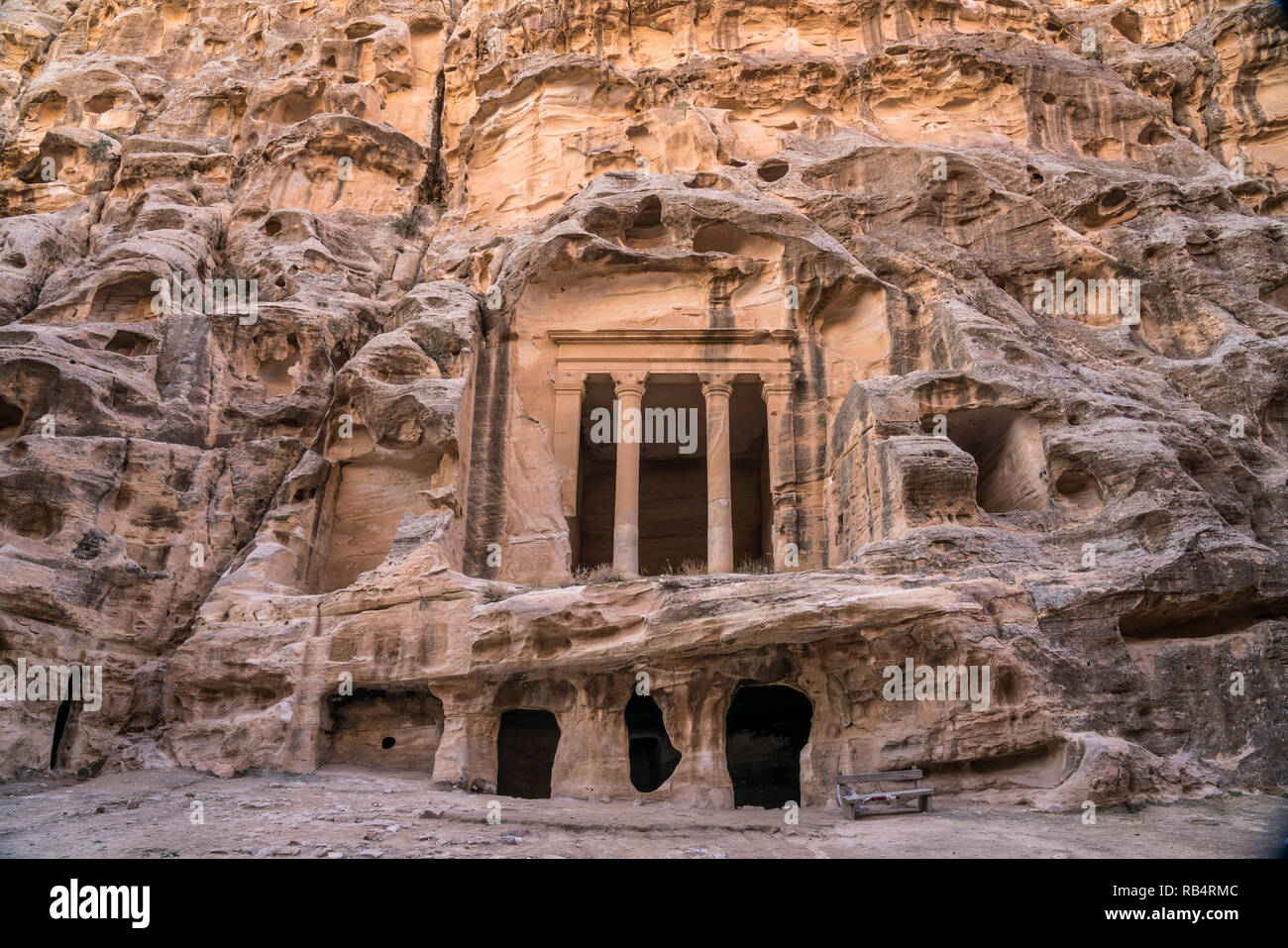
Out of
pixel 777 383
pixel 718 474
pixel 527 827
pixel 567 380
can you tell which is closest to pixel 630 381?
pixel 567 380

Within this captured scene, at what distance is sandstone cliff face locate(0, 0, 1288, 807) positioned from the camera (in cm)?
1165

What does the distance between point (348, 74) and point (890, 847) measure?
90.6 ft

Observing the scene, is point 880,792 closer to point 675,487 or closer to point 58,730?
point 58,730

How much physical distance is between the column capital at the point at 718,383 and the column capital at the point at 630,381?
131 centimetres

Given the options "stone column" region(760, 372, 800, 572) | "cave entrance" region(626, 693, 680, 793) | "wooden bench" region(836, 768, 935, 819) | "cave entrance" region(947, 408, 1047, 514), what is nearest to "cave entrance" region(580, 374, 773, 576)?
"stone column" region(760, 372, 800, 572)

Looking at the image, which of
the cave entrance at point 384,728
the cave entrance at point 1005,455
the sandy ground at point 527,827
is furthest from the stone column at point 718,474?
the sandy ground at point 527,827

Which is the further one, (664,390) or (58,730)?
(664,390)

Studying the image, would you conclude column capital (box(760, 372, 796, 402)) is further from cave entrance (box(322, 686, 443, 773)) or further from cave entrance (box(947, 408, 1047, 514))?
cave entrance (box(322, 686, 443, 773))

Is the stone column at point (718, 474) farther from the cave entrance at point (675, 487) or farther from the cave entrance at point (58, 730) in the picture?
the cave entrance at point (58, 730)

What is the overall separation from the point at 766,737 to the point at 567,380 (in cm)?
814

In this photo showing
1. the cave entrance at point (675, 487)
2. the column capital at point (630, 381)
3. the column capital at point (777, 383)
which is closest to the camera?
the column capital at point (777, 383)

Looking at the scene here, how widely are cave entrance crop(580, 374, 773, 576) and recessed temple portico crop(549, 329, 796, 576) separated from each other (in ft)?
4.44

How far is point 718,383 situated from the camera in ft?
63.0

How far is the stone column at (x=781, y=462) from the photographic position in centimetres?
1723
